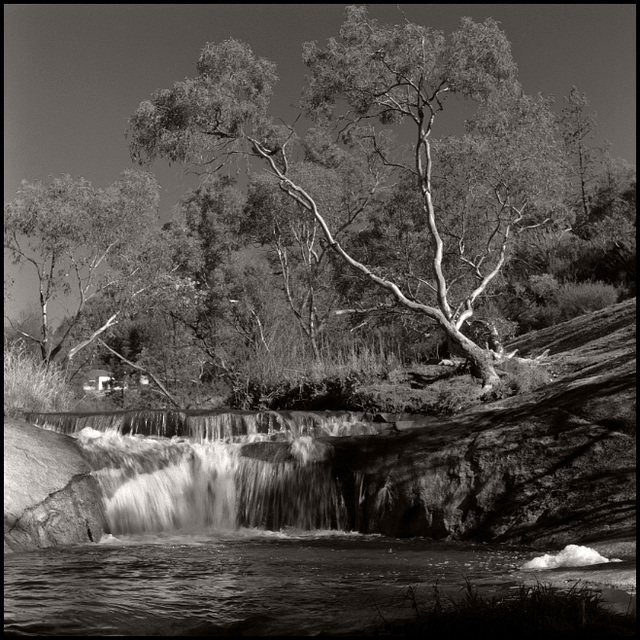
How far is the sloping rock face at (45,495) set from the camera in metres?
7.67

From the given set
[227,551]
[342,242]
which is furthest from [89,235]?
[227,551]

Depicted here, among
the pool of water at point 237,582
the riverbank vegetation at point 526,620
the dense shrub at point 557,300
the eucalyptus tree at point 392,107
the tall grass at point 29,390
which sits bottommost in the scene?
the pool of water at point 237,582

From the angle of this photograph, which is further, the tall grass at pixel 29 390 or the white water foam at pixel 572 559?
the tall grass at pixel 29 390

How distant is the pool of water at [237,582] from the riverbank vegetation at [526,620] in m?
0.39

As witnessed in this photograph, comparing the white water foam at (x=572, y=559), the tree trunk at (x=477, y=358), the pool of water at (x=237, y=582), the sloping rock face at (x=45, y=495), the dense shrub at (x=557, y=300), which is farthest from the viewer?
the dense shrub at (x=557, y=300)

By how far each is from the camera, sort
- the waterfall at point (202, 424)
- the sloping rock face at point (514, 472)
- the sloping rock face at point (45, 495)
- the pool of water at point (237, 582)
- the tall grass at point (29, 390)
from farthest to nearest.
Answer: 1. the tall grass at point (29, 390)
2. the waterfall at point (202, 424)
3. the sloping rock face at point (45, 495)
4. the sloping rock face at point (514, 472)
5. the pool of water at point (237, 582)

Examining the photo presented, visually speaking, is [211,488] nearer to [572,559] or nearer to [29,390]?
[572,559]

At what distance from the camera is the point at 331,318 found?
2761cm

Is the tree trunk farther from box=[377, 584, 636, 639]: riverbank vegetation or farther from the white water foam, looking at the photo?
box=[377, 584, 636, 639]: riverbank vegetation

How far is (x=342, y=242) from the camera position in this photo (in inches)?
1112

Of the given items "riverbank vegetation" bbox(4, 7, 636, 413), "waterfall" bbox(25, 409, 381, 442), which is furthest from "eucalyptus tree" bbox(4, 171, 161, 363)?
"waterfall" bbox(25, 409, 381, 442)

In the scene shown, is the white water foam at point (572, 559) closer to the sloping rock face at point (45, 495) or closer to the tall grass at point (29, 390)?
the sloping rock face at point (45, 495)

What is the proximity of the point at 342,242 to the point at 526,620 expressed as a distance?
24.9 m

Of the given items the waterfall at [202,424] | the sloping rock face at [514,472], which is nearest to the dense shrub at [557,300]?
the waterfall at [202,424]
